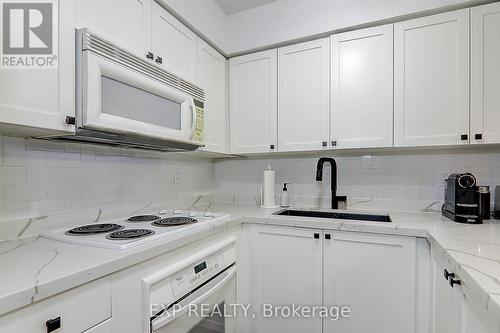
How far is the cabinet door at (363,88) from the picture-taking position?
1.71 m

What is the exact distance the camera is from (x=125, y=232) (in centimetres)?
117

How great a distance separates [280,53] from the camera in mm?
2025

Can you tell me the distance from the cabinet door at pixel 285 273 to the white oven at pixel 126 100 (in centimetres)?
80

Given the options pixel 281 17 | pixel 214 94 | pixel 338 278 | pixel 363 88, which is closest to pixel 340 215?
pixel 338 278

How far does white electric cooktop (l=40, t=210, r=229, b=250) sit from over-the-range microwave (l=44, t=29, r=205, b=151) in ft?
1.37

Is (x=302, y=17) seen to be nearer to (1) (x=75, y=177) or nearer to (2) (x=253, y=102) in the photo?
(2) (x=253, y=102)

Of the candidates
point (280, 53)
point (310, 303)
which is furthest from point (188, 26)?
point (310, 303)

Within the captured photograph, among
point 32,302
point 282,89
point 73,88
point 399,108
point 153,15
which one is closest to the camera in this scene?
point 32,302

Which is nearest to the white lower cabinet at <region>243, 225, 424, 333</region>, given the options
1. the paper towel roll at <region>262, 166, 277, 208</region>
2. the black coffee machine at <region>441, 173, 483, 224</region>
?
the black coffee machine at <region>441, 173, 483, 224</region>

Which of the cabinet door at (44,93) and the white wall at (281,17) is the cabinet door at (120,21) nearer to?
the cabinet door at (44,93)

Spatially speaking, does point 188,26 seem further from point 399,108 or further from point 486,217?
point 486,217

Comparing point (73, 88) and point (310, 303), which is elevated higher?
point (73, 88)

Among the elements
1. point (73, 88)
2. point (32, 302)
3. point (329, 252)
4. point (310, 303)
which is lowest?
point (310, 303)

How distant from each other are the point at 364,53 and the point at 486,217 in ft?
4.06
